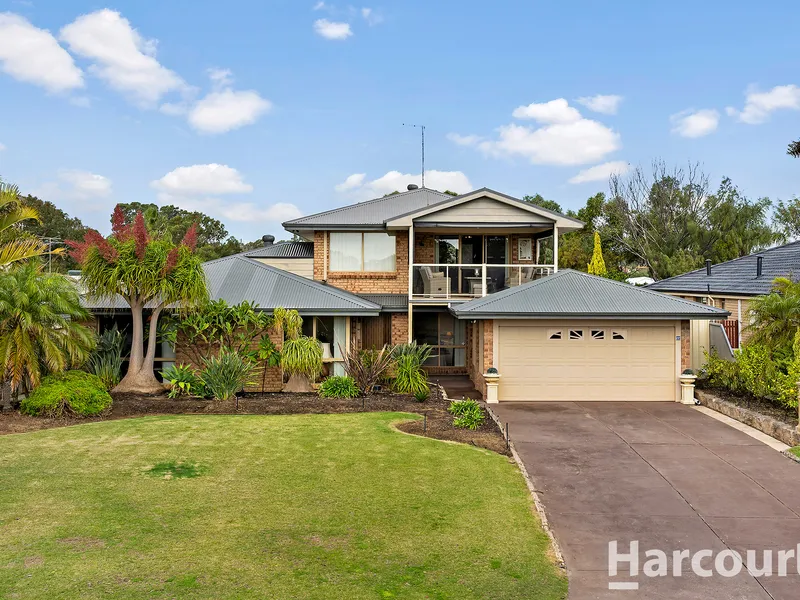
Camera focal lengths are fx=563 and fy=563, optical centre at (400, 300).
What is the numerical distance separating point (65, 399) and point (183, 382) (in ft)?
8.57

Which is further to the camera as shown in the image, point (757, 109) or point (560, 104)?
point (560, 104)

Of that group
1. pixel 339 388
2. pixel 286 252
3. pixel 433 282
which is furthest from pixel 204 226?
pixel 339 388

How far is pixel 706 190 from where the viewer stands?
145 ft

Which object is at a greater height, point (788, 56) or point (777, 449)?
point (788, 56)

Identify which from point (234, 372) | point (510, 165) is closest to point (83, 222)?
point (510, 165)

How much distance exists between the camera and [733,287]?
20.5m

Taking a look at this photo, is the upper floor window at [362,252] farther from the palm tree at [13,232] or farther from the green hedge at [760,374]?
the green hedge at [760,374]

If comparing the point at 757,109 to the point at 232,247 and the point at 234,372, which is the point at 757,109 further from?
the point at 232,247

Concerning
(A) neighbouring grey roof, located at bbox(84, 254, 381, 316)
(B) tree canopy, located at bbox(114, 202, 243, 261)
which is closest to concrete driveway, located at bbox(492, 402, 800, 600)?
(A) neighbouring grey roof, located at bbox(84, 254, 381, 316)

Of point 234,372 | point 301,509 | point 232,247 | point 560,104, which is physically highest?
point 560,104

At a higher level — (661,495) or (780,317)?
(780,317)

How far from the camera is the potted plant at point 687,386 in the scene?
13.9 metres

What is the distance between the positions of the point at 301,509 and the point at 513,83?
23711 mm

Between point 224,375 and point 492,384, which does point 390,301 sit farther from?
point 224,375
